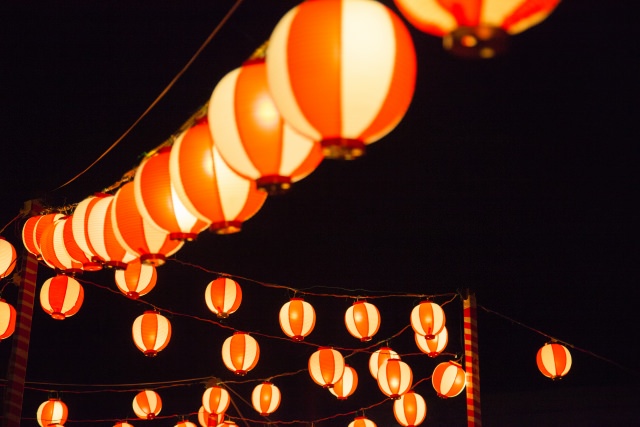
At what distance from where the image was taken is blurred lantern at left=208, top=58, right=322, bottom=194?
317 cm

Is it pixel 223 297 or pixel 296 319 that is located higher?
pixel 223 297

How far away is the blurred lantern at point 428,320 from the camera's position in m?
8.80

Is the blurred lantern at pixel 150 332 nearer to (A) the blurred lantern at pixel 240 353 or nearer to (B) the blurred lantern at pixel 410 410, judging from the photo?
(A) the blurred lantern at pixel 240 353

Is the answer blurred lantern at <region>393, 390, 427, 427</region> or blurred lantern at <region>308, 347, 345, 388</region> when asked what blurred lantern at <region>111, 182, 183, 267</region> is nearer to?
blurred lantern at <region>308, 347, 345, 388</region>

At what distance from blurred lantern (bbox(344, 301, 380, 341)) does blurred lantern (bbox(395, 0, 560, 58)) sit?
6.77 m

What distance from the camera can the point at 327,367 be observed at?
949cm

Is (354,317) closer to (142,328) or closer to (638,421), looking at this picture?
(142,328)

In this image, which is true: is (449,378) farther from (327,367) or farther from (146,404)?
(146,404)

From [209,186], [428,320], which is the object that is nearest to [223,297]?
[428,320]

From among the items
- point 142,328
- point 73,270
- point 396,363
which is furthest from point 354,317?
point 73,270

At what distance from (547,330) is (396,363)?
4674mm

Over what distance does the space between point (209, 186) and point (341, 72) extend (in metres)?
1.07

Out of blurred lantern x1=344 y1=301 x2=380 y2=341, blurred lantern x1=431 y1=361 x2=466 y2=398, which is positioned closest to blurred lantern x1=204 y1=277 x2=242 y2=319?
blurred lantern x1=344 y1=301 x2=380 y2=341

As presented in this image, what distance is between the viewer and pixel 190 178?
3580mm
